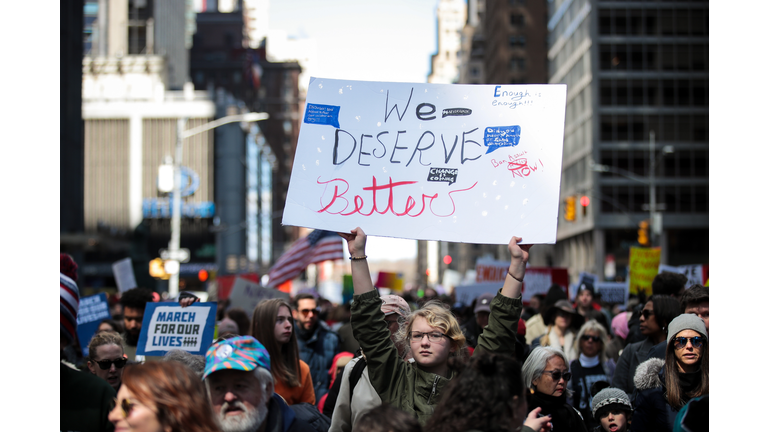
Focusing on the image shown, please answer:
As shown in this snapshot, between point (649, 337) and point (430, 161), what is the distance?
2.91 meters

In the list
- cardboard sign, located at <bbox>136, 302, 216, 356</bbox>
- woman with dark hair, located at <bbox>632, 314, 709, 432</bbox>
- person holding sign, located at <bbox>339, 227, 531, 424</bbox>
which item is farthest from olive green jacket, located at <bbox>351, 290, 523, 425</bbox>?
cardboard sign, located at <bbox>136, 302, 216, 356</bbox>

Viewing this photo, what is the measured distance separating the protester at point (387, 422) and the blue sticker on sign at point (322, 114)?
7.31 ft

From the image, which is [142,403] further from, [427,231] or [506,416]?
[427,231]

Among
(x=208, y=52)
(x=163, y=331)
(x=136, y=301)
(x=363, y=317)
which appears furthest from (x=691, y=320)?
(x=208, y=52)

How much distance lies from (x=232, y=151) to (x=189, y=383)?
7645 centimetres

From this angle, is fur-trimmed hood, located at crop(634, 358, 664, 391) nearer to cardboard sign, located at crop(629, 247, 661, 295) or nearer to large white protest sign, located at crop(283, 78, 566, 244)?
large white protest sign, located at crop(283, 78, 566, 244)

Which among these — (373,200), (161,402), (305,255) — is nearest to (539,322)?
(373,200)

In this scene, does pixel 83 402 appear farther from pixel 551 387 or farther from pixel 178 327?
pixel 178 327

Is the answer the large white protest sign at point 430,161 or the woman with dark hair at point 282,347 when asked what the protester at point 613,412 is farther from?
the woman with dark hair at point 282,347

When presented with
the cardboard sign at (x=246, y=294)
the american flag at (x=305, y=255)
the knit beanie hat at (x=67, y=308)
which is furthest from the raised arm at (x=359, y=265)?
the american flag at (x=305, y=255)

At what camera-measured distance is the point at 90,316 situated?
30.2 ft

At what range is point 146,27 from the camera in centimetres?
8550

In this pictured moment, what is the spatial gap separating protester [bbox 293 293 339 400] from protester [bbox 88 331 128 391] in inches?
103

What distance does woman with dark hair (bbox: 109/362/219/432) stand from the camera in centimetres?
303
